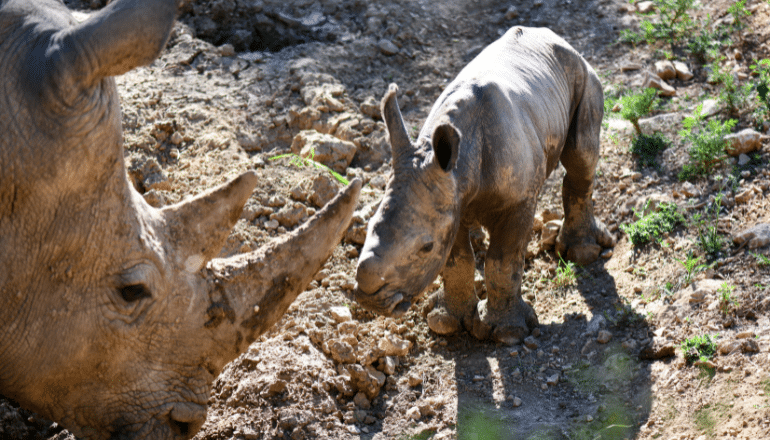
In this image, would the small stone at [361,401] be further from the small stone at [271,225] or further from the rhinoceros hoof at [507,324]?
the small stone at [271,225]

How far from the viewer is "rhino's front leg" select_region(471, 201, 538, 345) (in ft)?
16.4

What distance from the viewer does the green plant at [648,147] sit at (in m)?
6.59

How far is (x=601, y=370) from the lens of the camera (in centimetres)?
480

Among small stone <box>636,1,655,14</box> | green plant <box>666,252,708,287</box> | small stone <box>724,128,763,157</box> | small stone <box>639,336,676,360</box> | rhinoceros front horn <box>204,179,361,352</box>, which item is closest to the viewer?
rhinoceros front horn <box>204,179,361,352</box>

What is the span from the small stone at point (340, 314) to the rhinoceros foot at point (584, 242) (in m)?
1.99

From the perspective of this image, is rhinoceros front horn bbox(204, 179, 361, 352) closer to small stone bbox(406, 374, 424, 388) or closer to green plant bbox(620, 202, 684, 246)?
small stone bbox(406, 374, 424, 388)

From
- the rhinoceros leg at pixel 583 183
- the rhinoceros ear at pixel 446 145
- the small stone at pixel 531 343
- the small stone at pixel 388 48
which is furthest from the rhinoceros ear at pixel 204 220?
the small stone at pixel 388 48

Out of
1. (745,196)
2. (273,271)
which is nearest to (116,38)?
(273,271)

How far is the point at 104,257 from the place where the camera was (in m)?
3.35

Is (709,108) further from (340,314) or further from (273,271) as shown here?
(273,271)

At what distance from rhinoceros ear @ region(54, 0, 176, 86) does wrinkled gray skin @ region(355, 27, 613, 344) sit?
1.79m

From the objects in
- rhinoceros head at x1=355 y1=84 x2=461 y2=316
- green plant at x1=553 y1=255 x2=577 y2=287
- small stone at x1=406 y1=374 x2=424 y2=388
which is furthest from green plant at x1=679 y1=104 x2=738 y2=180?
small stone at x1=406 y1=374 x2=424 y2=388

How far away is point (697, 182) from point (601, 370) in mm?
2227

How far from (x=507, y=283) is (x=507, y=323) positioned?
33 centimetres
